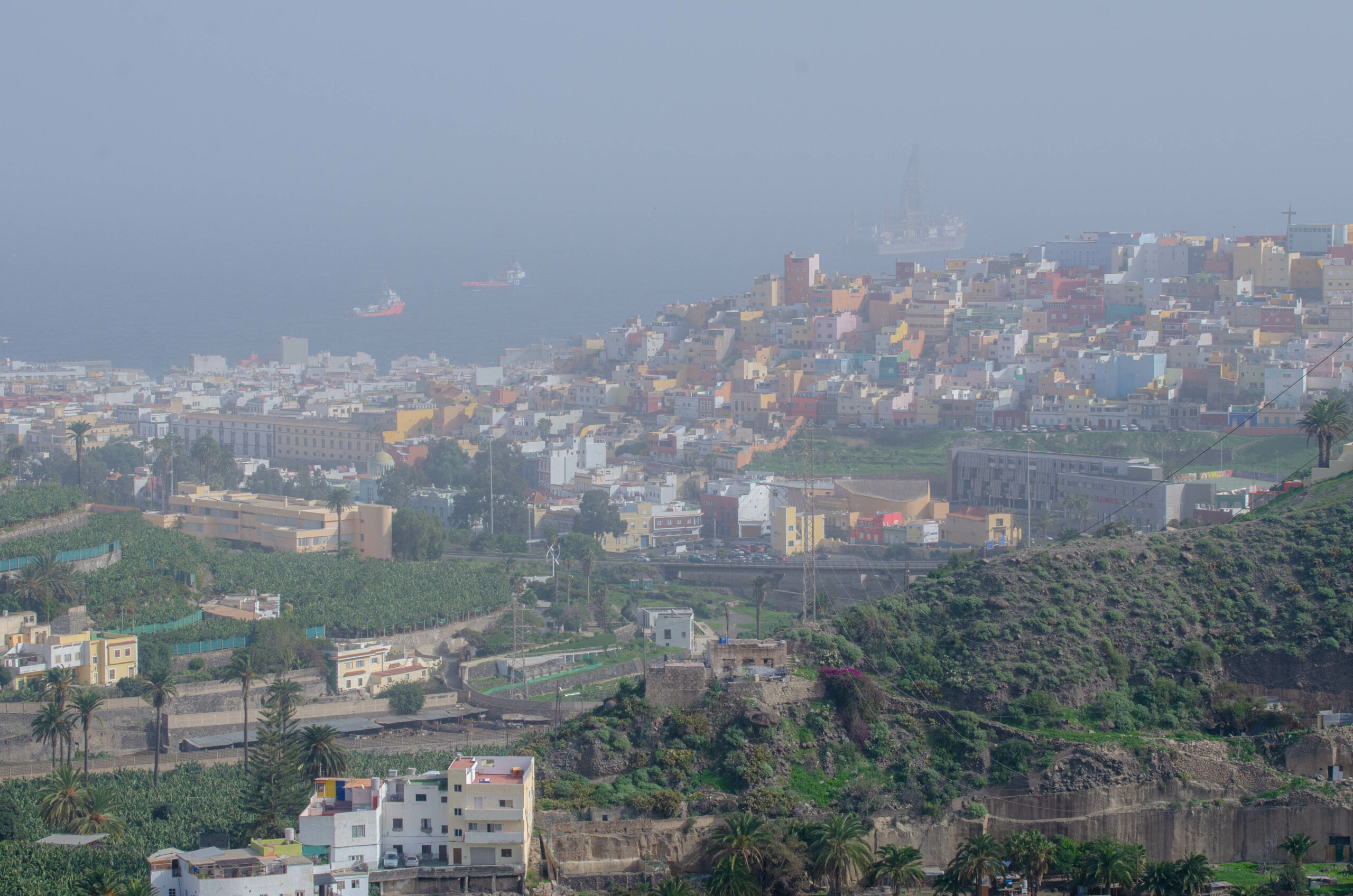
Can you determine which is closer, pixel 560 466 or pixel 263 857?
pixel 263 857

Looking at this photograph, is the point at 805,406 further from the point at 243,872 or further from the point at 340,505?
the point at 243,872

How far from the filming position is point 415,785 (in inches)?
708

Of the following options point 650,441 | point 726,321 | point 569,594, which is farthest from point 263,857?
point 726,321

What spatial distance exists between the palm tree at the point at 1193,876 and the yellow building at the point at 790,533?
2329cm

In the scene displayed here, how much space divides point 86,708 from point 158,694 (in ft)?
6.26

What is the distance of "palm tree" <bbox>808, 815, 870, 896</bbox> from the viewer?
17281 mm

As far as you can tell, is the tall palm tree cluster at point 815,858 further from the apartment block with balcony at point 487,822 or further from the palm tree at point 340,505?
the palm tree at point 340,505

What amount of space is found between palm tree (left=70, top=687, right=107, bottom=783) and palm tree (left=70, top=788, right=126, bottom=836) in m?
1.42

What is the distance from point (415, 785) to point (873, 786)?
4788 mm

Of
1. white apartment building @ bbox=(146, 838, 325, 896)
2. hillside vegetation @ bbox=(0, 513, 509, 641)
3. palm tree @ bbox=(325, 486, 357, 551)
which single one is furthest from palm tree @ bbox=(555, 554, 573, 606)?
white apartment building @ bbox=(146, 838, 325, 896)

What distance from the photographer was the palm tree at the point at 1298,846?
18.4 metres

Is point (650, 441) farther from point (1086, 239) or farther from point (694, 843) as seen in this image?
point (694, 843)

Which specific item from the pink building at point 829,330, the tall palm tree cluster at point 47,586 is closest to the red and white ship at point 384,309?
the pink building at point 829,330

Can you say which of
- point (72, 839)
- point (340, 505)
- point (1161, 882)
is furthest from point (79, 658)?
point (1161, 882)
